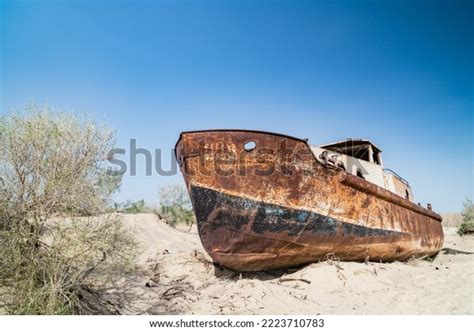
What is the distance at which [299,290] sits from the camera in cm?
514

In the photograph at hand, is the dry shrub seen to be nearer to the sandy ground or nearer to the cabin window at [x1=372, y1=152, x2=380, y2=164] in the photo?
the sandy ground

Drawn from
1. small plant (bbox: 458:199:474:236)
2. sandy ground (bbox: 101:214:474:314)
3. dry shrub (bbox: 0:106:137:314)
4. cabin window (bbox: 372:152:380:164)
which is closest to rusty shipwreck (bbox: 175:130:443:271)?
sandy ground (bbox: 101:214:474:314)

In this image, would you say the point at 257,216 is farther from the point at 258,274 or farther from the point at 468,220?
the point at 468,220

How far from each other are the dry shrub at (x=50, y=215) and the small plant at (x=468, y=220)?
16441mm

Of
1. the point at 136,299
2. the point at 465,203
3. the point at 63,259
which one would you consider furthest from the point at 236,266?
Answer: the point at 465,203

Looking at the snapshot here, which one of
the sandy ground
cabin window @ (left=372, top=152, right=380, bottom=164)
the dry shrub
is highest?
cabin window @ (left=372, top=152, right=380, bottom=164)

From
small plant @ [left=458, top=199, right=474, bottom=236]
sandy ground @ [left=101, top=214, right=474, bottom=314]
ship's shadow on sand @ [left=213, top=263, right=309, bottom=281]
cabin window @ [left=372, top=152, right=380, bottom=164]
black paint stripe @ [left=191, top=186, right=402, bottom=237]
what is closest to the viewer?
sandy ground @ [left=101, top=214, right=474, bottom=314]

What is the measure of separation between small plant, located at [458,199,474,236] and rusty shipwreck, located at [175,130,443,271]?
12760 mm

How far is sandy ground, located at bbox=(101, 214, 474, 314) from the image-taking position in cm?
452

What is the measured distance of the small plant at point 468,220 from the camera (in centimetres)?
1532

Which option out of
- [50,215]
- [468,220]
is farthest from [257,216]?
[468,220]

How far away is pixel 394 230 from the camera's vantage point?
6906mm

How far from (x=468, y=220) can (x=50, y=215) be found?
58.9ft

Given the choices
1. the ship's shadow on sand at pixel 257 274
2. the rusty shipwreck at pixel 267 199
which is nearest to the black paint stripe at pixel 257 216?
the rusty shipwreck at pixel 267 199
